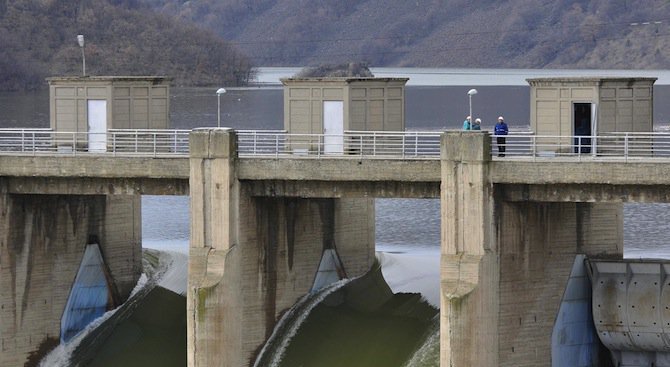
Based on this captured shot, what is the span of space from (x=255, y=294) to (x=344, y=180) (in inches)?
216

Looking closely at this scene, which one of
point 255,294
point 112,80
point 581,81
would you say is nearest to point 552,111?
point 581,81

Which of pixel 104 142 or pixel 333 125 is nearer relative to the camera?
pixel 333 125

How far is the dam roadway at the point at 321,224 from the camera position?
4703 centimetres

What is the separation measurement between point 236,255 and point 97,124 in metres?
8.31

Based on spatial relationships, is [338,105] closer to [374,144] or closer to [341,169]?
[374,144]

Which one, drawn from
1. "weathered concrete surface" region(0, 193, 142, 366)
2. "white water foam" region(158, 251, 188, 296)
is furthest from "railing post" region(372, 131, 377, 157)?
"white water foam" region(158, 251, 188, 296)

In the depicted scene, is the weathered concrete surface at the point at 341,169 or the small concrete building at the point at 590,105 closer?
the weathered concrete surface at the point at 341,169

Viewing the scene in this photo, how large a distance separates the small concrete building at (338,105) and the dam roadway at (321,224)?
7.65ft

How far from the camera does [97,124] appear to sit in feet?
187

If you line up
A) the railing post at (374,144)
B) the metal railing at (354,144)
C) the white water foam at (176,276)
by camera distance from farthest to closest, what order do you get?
the white water foam at (176,276), the railing post at (374,144), the metal railing at (354,144)

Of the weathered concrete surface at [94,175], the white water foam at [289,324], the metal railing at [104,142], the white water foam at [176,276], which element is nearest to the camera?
the weathered concrete surface at [94,175]

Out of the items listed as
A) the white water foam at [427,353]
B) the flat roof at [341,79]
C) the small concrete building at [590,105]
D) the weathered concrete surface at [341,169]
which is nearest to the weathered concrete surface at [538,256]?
the small concrete building at [590,105]

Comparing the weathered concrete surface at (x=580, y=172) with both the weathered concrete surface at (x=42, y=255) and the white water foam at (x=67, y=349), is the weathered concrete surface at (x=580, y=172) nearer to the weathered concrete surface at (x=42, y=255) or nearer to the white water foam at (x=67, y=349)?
the weathered concrete surface at (x=42, y=255)

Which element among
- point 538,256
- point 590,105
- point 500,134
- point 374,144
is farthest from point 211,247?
point 590,105
